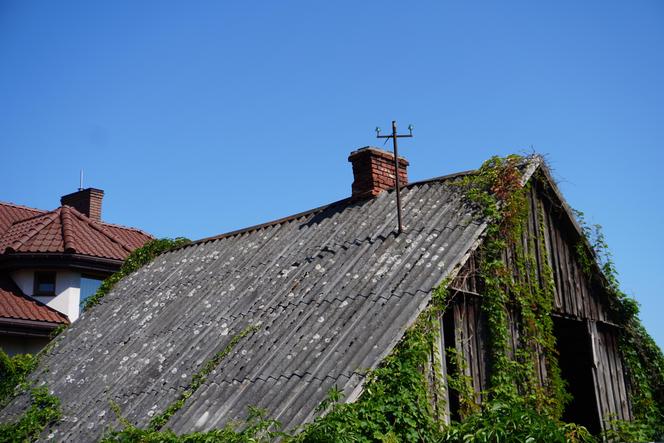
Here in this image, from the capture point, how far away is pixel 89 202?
96.5 feet

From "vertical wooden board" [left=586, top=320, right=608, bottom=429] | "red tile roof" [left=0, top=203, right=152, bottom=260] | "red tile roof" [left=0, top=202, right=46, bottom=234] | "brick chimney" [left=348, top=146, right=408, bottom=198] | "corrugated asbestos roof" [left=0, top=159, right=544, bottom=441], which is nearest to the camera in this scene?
"corrugated asbestos roof" [left=0, top=159, right=544, bottom=441]

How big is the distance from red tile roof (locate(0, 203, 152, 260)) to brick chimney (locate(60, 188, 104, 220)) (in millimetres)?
763

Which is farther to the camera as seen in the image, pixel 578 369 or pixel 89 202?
pixel 89 202

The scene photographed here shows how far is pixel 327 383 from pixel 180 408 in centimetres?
257

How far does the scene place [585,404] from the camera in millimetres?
12602

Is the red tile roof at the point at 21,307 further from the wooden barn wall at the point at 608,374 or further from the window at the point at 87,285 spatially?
the wooden barn wall at the point at 608,374

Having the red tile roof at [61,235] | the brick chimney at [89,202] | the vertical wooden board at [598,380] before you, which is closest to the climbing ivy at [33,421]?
the vertical wooden board at [598,380]

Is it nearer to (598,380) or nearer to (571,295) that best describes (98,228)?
(571,295)

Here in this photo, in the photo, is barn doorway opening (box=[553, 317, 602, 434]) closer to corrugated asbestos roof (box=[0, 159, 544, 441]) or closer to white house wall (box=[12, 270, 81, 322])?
corrugated asbestos roof (box=[0, 159, 544, 441])

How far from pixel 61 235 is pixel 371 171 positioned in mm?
14990

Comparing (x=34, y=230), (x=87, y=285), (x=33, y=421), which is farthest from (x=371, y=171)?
(x=34, y=230)

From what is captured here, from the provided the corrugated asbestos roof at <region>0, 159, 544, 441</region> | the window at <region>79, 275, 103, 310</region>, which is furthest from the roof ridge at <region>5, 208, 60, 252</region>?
the corrugated asbestos roof at <region>0, 159, 544, 441</region>

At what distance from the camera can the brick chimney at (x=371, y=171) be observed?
14203 mm

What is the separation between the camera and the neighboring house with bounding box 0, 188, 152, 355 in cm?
2259
